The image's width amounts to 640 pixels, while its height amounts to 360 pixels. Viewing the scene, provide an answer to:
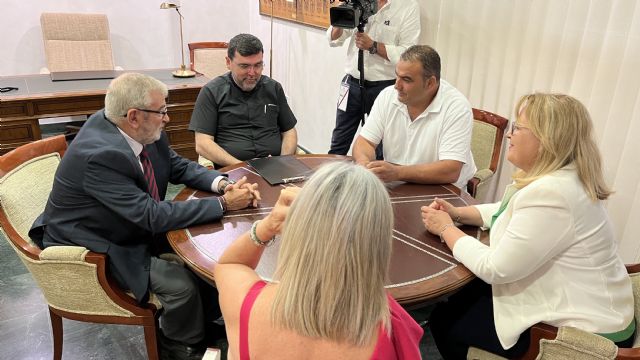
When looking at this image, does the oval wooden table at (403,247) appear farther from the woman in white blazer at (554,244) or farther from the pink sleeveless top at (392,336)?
the pink sleeveless top at (392,336)

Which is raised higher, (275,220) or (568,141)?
(568,141)

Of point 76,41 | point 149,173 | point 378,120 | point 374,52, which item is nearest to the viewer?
point 149,173

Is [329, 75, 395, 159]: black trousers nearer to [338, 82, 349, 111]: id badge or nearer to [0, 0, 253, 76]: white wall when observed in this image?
[338, 82, 349, 111]: id badge

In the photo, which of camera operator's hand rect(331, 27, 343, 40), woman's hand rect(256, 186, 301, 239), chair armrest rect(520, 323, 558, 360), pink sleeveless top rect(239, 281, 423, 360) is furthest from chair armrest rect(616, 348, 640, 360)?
camera operator's hand rect(331, 27, 343, 40)

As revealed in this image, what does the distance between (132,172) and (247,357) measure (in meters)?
1.01

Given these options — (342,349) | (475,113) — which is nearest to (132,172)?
(342,349)

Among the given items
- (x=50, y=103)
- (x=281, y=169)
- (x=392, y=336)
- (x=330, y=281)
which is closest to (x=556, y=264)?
(x=392, y=336)

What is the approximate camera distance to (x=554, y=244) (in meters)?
1.36

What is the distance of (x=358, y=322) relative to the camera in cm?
92

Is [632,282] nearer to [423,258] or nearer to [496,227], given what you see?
[496,227]

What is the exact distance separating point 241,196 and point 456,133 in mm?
1073

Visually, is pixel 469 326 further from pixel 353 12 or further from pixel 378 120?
pixel 353 12

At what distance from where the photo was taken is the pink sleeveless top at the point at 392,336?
0.95 meters

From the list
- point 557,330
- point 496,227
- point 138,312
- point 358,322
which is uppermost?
point 358,322
